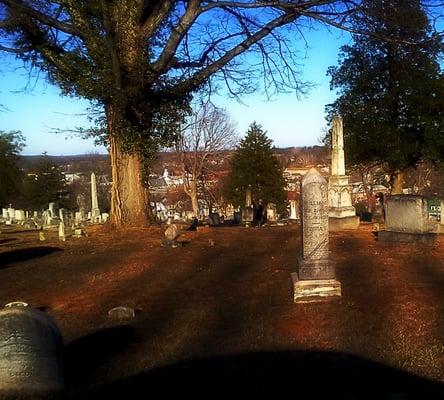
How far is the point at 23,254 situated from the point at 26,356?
9.41 meters

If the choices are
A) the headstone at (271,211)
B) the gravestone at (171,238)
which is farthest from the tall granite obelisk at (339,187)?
the headstone at (271,211)

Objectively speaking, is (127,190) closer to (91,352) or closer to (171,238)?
(171,238)

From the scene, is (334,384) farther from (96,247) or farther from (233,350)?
(96,247)

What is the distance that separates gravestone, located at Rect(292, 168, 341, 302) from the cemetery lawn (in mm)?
267

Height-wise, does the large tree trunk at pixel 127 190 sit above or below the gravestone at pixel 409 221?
above

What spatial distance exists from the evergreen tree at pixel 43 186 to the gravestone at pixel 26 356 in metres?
45.8

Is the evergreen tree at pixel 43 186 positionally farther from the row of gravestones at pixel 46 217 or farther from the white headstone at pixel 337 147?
the white headstone at pixel 337 147

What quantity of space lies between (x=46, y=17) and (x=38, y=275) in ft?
24.6

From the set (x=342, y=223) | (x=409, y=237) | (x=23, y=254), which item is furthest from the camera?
(x=342, y=223)

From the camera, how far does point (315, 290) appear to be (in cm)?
785

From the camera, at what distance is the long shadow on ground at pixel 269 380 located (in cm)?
461

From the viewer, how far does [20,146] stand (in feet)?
148

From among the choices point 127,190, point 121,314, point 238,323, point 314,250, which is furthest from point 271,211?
point 238,323

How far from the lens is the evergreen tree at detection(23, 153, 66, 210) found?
49.0 metres
